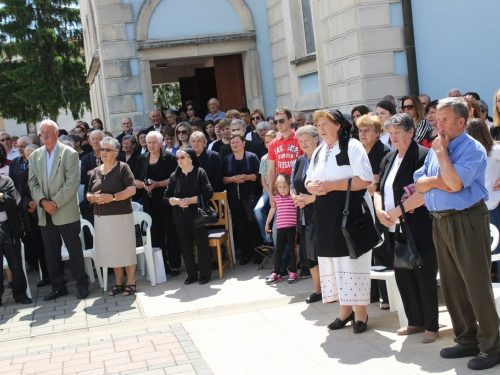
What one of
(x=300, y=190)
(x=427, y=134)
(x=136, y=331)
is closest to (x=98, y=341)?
(x=136, y=331)

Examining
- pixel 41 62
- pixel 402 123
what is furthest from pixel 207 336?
pixel 41 62

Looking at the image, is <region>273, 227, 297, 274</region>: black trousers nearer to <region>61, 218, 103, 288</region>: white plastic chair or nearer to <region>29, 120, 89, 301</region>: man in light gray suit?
<region>61, 218, 103, 288</region>: white plastic chair

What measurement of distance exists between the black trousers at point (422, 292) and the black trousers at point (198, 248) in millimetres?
3328

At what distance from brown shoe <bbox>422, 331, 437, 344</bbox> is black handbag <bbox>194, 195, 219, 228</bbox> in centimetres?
355

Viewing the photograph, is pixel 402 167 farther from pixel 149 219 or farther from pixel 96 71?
pixel 96 71

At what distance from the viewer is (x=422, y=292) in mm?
5391

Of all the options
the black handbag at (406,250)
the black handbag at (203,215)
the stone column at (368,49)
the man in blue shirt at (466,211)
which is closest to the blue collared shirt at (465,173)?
the man in blue shirt at (466,211)

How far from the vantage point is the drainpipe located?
10.8 m

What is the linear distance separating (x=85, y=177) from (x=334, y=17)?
4945mm

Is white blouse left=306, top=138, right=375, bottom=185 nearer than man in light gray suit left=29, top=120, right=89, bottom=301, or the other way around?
white blouse left=306, top=138, right=375, bottom=185

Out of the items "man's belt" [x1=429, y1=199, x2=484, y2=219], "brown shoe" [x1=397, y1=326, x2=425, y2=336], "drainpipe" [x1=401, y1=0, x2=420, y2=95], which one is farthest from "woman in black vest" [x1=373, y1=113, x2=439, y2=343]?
"drainpipe" [x1=401, y1=0, x2=420, y2=95]

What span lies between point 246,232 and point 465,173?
4.98 meters

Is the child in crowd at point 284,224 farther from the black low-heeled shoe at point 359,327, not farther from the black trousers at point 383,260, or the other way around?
the black low-heeled shoe at point 359,327

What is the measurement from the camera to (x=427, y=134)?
7664 mm
